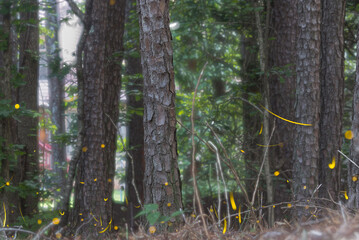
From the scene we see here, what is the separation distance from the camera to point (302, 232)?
2.28 m

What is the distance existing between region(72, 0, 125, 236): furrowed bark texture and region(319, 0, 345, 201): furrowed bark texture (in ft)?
11.7

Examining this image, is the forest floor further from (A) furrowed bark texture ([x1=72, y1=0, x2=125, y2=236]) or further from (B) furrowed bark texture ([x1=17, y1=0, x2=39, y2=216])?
(B) furrowed bark texture ([x1=17, y1=0, x2=39, y2=216])

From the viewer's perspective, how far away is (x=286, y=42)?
9383 mm

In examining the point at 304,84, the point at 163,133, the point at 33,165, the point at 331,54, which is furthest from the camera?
the point at 33,165

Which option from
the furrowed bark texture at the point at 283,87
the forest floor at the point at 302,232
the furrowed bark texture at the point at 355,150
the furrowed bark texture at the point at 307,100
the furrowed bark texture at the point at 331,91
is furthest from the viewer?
the furrowed bark texture at the point at 283,87

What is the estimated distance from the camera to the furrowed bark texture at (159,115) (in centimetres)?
434

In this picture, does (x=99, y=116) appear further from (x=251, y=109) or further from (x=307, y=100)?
(x=307, y=100)

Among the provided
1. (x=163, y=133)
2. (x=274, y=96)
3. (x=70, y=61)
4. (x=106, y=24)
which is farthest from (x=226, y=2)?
(x=163, y=133)

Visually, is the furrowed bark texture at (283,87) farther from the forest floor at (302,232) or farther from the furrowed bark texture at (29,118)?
the forest floor at (302,232)

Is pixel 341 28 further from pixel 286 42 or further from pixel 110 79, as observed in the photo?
pixel 110 79

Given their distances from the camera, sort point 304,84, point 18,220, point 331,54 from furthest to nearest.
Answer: point 18,220 < point 331,54 < point 304,84

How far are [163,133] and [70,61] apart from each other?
434 centimetres

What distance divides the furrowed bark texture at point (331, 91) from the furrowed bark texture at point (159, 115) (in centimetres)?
347

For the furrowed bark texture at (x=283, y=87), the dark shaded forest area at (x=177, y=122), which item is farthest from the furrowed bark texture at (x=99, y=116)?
the furrowed bark texture at (x=283, y=87)
